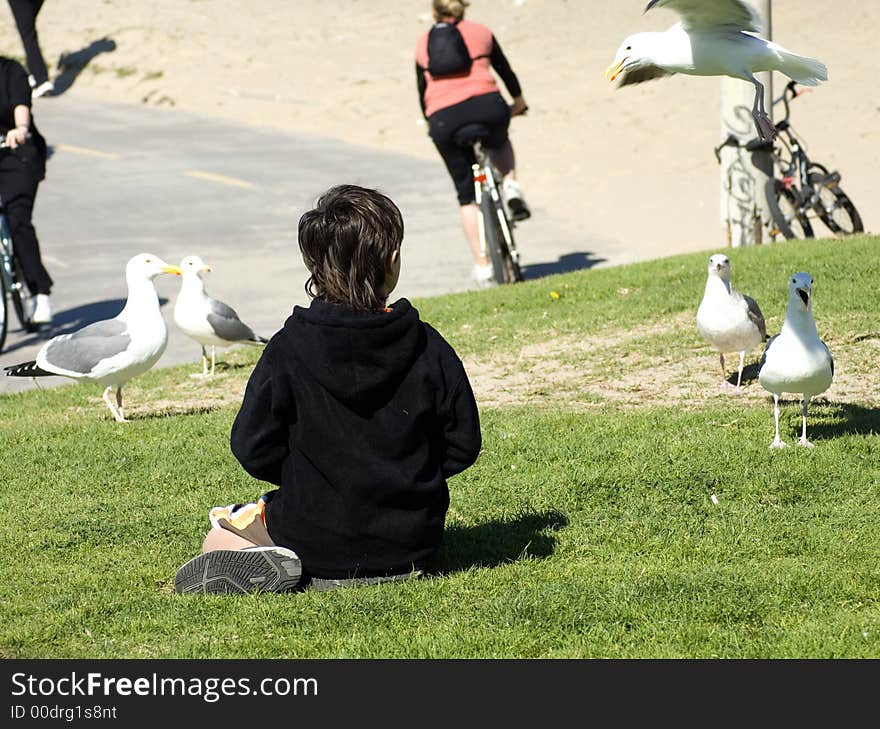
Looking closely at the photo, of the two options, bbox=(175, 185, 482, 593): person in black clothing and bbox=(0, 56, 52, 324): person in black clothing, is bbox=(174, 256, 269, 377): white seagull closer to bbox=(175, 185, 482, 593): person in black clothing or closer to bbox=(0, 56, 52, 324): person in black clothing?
bbox=(0, 56, 52, 324): person in black clothing

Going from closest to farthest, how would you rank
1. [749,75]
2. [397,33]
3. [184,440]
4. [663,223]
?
[749,75]
[184,440]
[663,223]
[397,33]

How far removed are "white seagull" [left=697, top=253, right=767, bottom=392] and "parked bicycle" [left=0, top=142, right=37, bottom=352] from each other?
6.12 m

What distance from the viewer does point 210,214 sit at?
17.5 meters

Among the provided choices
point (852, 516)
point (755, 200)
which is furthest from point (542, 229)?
point (852, 516)

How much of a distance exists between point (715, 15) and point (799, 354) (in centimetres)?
160

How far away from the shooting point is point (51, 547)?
570 centimetres

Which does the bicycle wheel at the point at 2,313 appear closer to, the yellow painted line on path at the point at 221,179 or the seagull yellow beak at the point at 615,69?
the seagull yellow beak at the point at 615,69

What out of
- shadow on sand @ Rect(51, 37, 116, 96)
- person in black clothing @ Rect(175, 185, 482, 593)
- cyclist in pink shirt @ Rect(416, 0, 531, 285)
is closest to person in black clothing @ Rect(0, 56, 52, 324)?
cyclist in pink shirt @ Rect(416, 0, 531, 285)

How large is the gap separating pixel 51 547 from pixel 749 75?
3.62m

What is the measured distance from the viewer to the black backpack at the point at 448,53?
11.3 meters

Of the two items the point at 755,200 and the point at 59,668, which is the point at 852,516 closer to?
the point at 59,668

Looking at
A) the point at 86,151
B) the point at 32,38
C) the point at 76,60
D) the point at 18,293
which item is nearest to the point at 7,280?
the point at 18,293

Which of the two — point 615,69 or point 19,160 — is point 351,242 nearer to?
point 615,69

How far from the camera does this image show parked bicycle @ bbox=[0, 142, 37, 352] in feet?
37.6
